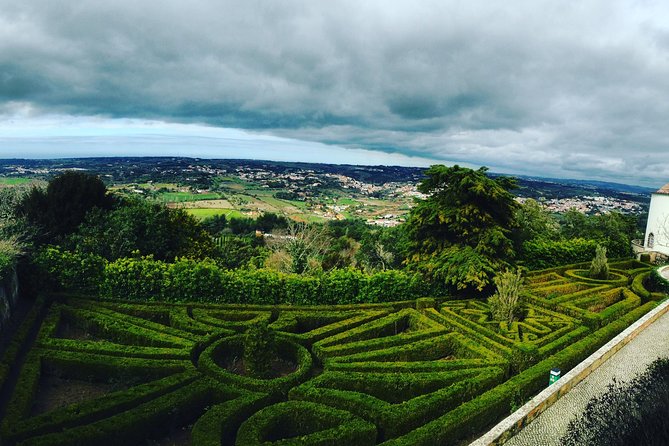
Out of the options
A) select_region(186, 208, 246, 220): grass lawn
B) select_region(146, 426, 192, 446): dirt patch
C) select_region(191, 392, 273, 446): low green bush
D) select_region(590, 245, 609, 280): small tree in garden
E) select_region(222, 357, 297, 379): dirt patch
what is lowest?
select_region(186, 208, 246, 220): grass lawn

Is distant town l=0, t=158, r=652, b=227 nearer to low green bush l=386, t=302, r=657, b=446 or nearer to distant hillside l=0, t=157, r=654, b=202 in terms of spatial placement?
distant hillside l=0, t=157, r=654, b=202

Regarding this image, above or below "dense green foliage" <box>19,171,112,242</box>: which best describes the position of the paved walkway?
below

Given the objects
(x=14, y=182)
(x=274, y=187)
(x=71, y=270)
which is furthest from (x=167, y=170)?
(x=71, y=270)

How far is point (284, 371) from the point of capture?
10844 millimetres

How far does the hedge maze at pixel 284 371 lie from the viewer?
7.77 metres

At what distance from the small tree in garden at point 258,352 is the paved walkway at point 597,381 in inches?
210

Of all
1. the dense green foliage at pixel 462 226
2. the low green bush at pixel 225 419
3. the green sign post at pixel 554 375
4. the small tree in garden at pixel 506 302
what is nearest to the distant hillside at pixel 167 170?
the dense green foliage at pixel 462 226

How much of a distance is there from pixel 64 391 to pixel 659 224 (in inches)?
1919

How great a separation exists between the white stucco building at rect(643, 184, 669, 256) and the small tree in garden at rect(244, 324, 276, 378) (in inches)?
1728

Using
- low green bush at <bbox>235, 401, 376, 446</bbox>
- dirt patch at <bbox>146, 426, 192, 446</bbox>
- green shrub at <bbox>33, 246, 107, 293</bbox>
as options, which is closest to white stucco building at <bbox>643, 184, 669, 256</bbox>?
low green bush at <bbox>235, 401, 376, 446</bbox>

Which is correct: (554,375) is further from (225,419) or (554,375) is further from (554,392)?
(225,419)

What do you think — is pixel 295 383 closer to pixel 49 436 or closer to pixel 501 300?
pixel 49 436

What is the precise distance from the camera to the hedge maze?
777cm

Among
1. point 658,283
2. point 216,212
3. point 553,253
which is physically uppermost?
point 553,253
